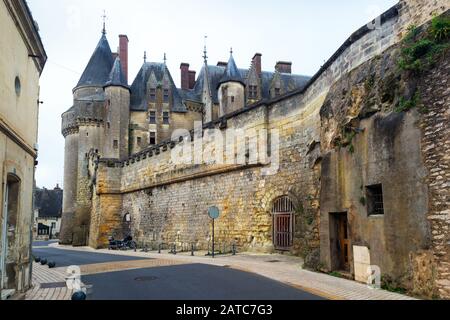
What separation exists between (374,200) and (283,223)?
674 centimetres

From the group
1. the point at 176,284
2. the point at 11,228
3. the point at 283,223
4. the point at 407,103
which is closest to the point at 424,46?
the point at 407,103

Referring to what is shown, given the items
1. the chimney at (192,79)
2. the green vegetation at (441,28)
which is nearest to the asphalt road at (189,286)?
the green vegetation at (441,28)

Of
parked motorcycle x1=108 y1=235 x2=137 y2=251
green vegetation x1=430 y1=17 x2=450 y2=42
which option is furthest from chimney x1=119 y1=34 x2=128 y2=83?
green vegetation x1=430 y1=17 x2=450 y2=42

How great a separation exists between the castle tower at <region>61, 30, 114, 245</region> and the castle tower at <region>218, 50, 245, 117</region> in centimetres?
1106

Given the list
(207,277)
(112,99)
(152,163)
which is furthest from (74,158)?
(207,277)

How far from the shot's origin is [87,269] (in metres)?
13.0

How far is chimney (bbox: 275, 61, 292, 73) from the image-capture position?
40.7m

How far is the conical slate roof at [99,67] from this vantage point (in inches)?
1452

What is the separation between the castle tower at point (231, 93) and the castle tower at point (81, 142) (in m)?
11.1

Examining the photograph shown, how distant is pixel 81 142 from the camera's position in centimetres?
3578

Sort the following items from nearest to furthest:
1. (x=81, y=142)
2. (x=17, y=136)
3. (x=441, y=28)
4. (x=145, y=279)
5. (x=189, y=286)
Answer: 1. (x=441, y=28)
2. (x=17, y=136)
3. (x=189, y=286)
4. (x=145, y=279)
5. (x=81, y=142)

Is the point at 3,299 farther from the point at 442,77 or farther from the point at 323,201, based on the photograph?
the point at 442,77

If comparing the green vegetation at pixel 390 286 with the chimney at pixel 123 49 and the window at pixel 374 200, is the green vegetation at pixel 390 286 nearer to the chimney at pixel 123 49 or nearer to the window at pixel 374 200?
the window at pixel 374 200

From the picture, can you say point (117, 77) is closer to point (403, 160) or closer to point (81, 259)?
point (81, 259)
